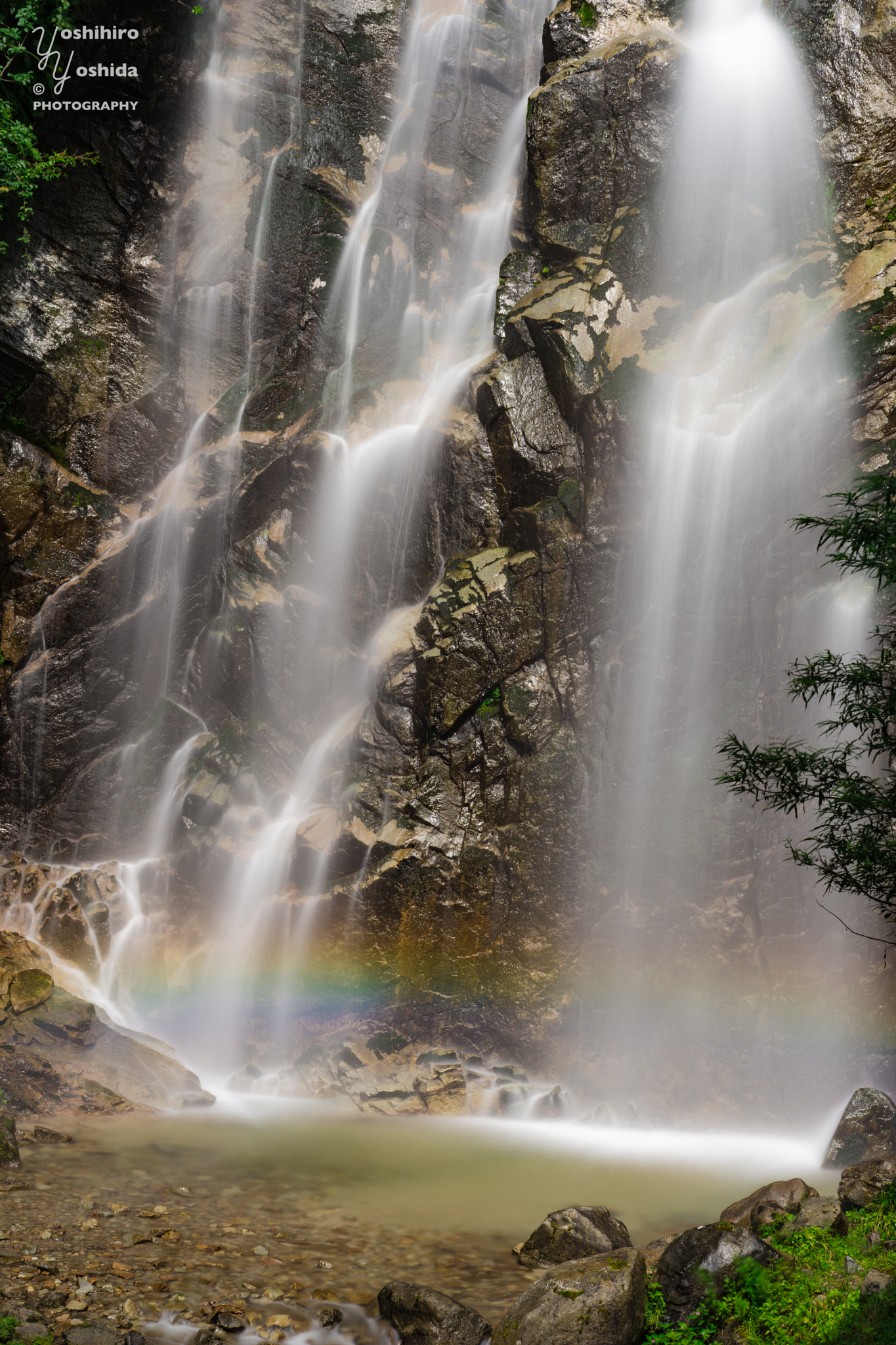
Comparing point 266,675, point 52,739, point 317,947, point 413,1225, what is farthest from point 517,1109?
point 52,739

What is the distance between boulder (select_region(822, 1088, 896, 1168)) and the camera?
10273mm

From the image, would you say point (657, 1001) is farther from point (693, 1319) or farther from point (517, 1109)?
point (693, 1319)

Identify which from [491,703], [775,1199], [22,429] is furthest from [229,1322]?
[22,429]

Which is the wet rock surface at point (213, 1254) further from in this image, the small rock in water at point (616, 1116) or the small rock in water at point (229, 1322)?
the small rock in water at point (616, 1116)

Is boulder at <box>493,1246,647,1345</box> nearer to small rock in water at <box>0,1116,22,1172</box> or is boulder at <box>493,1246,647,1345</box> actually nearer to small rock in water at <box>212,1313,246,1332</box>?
small rock in water at <box>212,1313,246,1332</box>

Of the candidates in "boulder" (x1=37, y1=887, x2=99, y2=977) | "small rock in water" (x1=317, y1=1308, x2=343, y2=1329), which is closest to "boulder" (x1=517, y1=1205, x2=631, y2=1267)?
"small rock in water" (x1=317, y1=1308, x2=343, y2=1329)

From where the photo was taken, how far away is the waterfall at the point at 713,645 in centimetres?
1331

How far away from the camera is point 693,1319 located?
6.00 metres

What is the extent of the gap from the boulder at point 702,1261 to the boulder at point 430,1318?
137 centimetres

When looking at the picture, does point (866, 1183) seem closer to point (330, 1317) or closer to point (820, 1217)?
point (820, 1217)

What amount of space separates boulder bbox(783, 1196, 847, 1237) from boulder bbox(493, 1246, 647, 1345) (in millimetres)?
1626

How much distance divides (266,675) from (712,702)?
8.31 metres

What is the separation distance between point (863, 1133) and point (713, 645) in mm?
7074

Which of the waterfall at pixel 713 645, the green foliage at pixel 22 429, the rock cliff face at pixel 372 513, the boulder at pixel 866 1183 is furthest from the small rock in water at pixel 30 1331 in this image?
the green foliage at pixel 22 429
